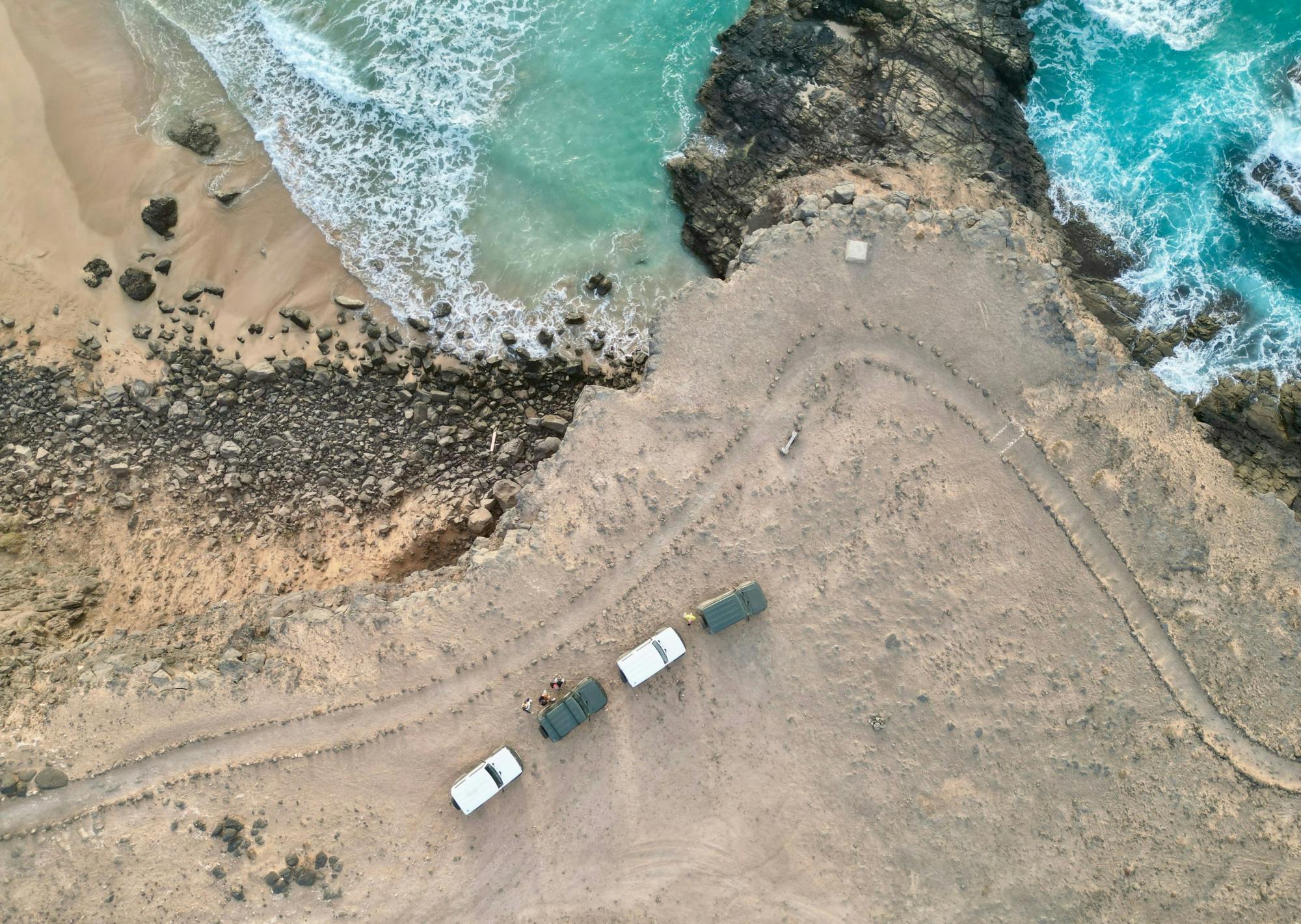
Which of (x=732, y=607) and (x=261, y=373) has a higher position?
(x=261, y=373)

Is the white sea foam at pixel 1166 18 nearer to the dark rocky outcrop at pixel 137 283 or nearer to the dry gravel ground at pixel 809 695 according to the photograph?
the dry gravel ground at pixel 809 695

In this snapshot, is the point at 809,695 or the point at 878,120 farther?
the point at 878,120

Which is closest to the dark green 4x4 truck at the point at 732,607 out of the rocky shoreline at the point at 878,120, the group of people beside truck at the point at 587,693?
the group of people beside truck at the point at 587,693

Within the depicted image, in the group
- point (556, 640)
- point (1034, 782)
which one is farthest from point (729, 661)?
point (1034, 782)

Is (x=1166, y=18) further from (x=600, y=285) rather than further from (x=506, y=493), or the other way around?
(x=506, y=493)

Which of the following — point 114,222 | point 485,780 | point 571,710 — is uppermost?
point 114,222

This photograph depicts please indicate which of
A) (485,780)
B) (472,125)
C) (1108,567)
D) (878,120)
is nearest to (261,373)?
(472,125)
